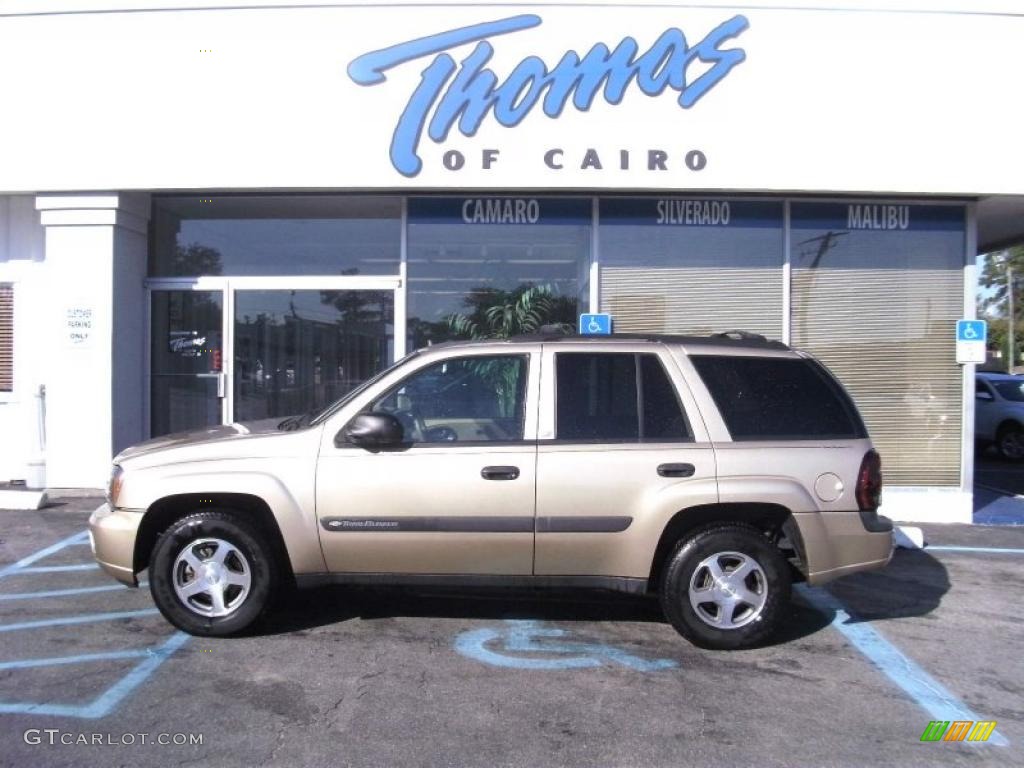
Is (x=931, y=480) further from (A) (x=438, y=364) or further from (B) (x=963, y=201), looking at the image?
(A) (x=438, y=364)

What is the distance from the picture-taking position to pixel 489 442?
16.6 ft

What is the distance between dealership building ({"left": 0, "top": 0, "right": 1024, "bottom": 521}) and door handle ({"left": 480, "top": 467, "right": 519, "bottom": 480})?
15.8ft

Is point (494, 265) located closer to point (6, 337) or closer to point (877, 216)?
point (877, 216)

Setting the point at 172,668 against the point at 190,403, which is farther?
the point at 190,403

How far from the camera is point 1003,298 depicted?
143ft

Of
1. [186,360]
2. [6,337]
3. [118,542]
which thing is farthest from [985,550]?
[6,337]

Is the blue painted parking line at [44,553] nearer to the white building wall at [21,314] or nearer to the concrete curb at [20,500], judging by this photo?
the concrete curb at [20,500]

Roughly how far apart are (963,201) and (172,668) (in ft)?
29.8

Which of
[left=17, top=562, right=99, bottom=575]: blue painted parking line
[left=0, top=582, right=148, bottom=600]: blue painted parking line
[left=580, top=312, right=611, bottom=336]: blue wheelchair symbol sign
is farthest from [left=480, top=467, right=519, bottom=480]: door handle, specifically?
[left=580, top=312, right=611, bottom=336]: blue wheelchair symbol sign

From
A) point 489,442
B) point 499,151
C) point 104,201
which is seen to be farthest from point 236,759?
point 104,201

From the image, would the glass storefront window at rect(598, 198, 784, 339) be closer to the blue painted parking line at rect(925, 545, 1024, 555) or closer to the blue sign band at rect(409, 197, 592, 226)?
the blue sign band at rect(409, 197, 592, 226)

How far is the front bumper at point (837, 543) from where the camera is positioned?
507 cm

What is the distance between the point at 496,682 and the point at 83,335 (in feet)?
23.0

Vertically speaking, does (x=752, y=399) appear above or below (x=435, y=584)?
above
